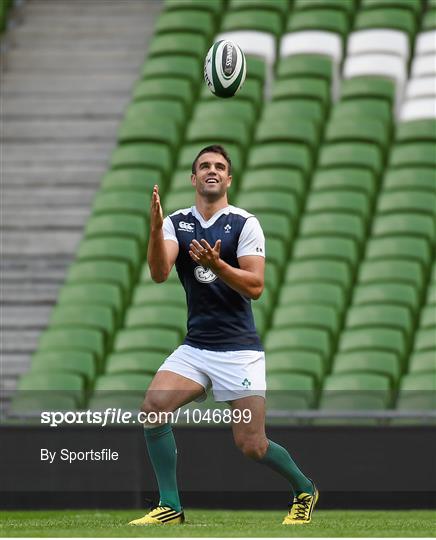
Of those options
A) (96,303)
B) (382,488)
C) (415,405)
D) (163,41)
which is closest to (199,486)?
(382,488)

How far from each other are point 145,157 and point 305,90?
1860 millimetres

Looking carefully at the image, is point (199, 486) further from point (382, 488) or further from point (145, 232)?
point (145, 232)

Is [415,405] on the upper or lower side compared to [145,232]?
lower

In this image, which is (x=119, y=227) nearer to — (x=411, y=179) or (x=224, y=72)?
(x=411, y=179)

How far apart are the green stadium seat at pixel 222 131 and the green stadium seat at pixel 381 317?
9.40 feet

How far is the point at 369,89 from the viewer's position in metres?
16.1

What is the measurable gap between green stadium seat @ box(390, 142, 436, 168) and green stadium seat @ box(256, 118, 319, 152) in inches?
33.9

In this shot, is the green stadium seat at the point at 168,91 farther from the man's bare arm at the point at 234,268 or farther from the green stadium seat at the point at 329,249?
the man's bare arm at the point at 234,268

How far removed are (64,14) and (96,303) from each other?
5.68 metres

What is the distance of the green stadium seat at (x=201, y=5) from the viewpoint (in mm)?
17469

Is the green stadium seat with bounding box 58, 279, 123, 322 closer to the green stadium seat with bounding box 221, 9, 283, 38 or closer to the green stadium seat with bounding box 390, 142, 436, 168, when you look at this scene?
the green stadium seat with bounding box 390, 142, 436, 168

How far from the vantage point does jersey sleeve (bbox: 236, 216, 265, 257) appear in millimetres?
6953

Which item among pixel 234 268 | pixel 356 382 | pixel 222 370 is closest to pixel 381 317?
pixel 356 382

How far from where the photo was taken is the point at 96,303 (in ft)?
46.8
